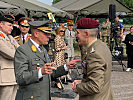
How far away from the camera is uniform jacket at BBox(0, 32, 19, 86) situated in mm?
4488

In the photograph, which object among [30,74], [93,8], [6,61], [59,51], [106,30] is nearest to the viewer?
[30,74]

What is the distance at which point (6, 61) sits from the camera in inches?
181

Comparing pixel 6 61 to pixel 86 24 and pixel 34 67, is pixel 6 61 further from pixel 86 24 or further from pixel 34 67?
pixel 86 24

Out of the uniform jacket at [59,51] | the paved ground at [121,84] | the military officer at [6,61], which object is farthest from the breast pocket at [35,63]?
the uniform jacket at [59,51]

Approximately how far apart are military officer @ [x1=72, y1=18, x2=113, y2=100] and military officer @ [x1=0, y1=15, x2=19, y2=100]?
1.85m

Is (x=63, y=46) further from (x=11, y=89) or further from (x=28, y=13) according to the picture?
(x=11, y=89)

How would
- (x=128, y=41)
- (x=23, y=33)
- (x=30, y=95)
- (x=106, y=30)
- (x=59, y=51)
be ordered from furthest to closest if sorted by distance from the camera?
(x=106, y=30)
(x=128, y=41)
(x=59, y=51)
(x=23, y=33)
(x=30, y=95)

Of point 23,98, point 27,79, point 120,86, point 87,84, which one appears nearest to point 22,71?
point 27,79

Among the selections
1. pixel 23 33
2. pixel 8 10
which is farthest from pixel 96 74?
pixel 8 10

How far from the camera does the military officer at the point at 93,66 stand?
9.10 feet

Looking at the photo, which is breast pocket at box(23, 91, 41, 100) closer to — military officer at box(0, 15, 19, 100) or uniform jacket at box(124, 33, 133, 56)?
military officer at box(0, 15, 19, 100)

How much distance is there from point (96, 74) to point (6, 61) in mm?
2339

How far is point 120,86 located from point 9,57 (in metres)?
5.32

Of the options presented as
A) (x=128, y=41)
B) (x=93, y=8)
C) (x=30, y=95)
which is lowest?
(x=30, y=95)
